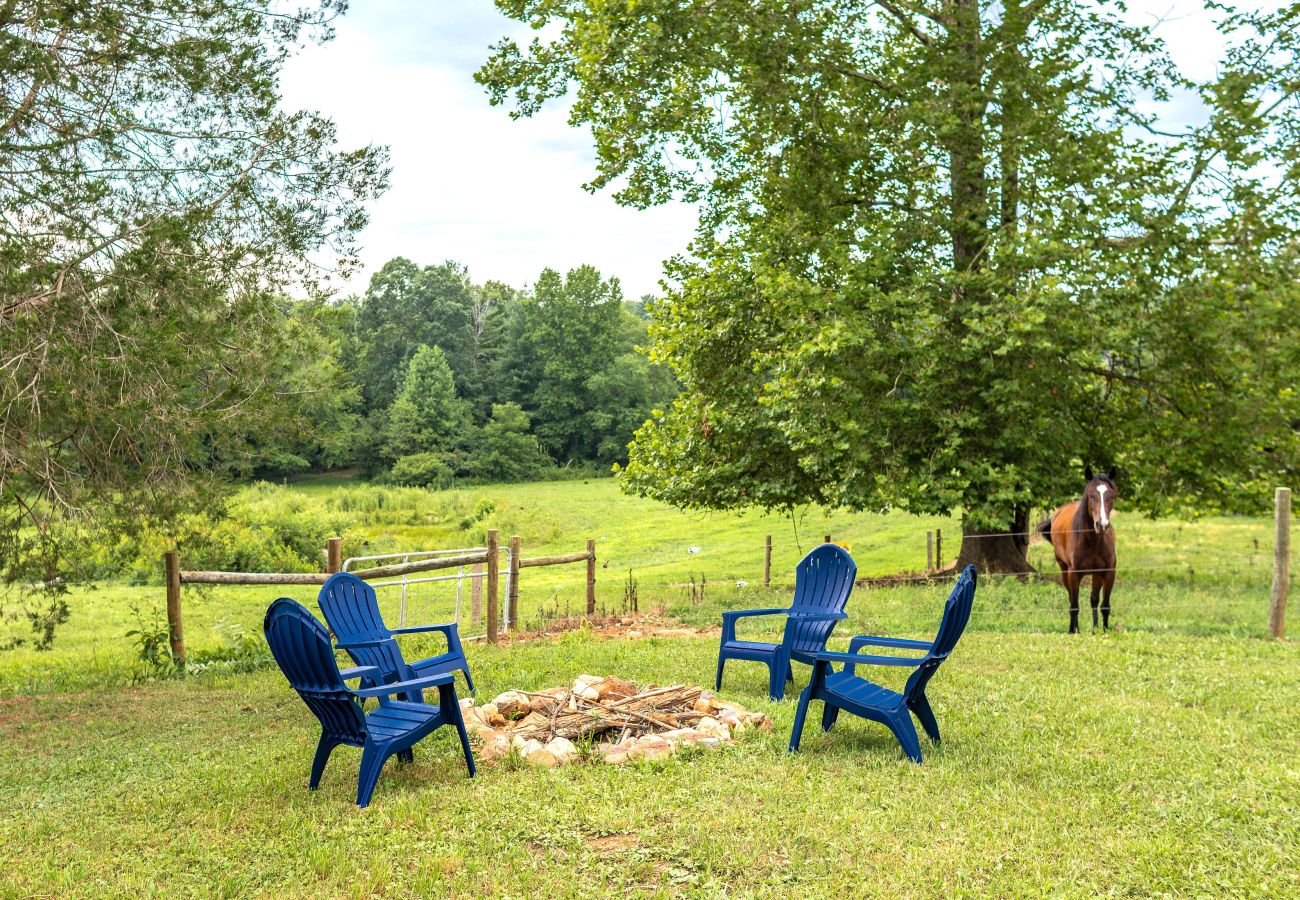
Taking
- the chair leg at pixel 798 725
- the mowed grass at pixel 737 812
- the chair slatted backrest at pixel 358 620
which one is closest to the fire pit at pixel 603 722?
the mowed grass at pixel 737 812

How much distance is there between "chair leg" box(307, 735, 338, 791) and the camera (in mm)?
5371

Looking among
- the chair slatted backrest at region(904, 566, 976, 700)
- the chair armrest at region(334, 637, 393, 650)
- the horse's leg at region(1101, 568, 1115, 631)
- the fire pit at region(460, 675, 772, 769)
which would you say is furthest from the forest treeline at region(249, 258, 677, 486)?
the chair slatted backrest at region(904, 566, 976, 700)

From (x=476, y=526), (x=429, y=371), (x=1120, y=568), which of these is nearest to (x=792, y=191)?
(x=1120, y=568)

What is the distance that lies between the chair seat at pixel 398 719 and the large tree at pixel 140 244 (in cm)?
302

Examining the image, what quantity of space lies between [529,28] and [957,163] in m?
7.02

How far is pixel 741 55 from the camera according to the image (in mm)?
14109

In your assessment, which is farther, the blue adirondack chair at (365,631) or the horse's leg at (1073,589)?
the horse's leg at (1073,589)

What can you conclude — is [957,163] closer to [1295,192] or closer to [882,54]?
[882,54]

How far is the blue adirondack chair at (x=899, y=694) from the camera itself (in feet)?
18.1

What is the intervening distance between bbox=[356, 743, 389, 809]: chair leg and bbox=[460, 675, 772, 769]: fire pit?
0.85 meters

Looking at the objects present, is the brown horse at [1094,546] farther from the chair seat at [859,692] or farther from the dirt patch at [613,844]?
the dirt patch at [613,844]

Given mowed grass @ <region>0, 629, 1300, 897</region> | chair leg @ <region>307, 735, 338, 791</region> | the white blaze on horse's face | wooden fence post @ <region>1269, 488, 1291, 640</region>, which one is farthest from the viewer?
the white blaze on horse's face

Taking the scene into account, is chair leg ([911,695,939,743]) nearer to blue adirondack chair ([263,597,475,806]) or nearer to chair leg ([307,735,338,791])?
blue adirondack chair ([263,597,475,806])

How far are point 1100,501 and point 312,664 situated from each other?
332 inches
